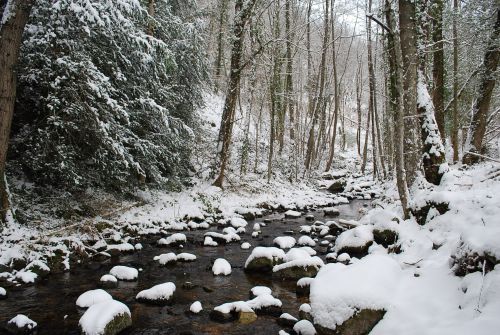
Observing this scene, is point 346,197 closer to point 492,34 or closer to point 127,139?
point 492,34

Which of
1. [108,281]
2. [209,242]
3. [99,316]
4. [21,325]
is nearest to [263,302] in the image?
[99,316]

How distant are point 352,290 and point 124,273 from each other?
13.6 ft

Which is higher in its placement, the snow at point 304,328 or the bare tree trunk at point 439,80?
the bare tree trunk at point 439,80

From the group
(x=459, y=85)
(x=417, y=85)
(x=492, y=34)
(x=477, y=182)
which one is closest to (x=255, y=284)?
(x=477, y=182)

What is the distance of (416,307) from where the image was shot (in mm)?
3963

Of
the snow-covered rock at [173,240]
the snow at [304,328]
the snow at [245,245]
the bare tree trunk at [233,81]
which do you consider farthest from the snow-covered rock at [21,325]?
the bare tree trunk at [233,81]

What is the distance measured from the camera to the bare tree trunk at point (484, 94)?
34.4 feet

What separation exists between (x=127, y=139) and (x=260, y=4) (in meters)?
8.99

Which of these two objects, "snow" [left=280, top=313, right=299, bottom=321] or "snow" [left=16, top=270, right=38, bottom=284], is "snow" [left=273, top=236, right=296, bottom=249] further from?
"snow" [left=16, top=270, right=38, bottom=284]

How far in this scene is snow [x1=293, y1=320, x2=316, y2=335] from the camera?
443 centimetres

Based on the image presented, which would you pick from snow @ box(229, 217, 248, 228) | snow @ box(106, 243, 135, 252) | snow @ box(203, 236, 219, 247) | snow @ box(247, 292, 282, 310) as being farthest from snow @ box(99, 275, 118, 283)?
snow @ box(229, 217, 248, 228)

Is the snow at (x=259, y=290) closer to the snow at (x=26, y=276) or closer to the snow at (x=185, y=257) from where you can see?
the snow at (x=185, y=257)

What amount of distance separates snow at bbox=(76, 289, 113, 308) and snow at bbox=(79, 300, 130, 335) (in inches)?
20.8

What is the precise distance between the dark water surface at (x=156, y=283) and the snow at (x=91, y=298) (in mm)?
108
